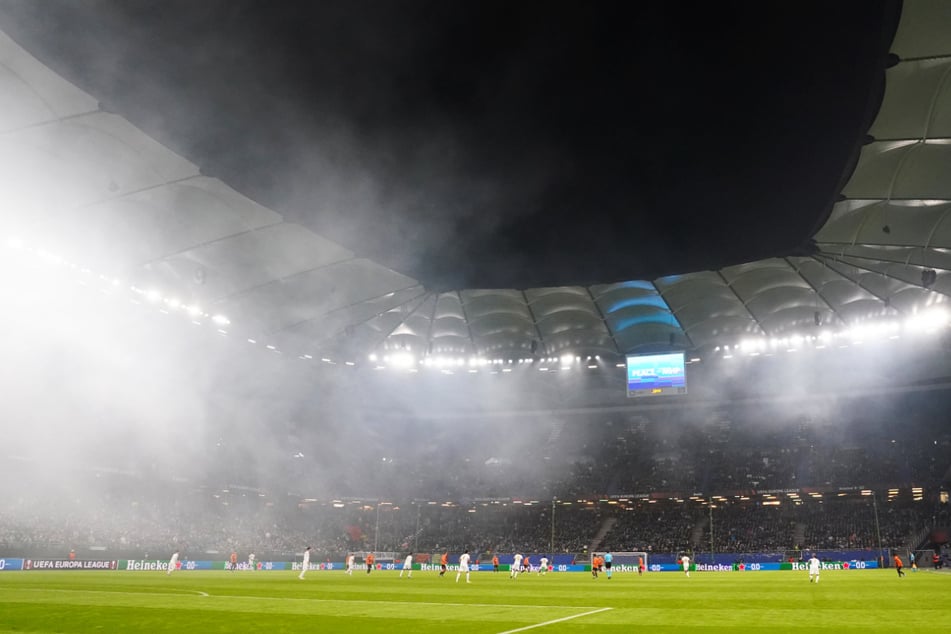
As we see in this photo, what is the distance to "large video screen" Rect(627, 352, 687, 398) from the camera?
43.2 metres

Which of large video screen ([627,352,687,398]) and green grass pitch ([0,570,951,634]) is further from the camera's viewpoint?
large video screen ([627,352,687,398])

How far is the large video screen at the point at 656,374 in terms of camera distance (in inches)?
1703

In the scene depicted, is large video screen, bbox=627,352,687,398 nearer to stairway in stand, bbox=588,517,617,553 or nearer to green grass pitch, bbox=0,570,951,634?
stairway in stand, bbox=588,517,617,553

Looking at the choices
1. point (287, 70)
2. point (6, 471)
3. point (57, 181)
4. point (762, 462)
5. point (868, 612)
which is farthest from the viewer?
point (762, 462)

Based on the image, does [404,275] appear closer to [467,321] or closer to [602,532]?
[467,321]

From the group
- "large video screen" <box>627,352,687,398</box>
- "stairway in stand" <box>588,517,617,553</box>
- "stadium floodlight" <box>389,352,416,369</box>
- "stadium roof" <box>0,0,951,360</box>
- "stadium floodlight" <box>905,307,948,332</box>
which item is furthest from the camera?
"stairway in stand" <box>588,517,617,553</box>

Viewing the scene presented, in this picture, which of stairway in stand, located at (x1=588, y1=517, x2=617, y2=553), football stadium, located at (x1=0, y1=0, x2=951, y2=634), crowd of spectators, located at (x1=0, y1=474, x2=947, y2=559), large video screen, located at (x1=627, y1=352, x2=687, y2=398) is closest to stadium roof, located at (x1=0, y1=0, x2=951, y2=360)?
football stadium, located at (x1=0, y1=0, x2=951, y2=634)

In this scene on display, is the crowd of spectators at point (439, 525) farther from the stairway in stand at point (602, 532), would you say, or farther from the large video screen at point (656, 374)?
the large video screen at point (656, 374)

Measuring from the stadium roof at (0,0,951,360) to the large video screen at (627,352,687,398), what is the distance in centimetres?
161

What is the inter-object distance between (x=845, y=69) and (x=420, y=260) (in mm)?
15974

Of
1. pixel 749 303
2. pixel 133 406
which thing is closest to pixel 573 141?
pixel 749 303

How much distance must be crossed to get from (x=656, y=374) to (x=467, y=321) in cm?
1234

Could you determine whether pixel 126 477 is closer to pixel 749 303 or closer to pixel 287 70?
pixel 287 70

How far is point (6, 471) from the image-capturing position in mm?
35625
